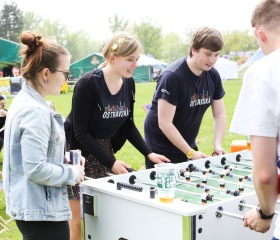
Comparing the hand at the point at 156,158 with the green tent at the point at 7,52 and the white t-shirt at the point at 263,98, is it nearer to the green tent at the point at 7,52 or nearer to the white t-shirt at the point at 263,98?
the white t-shirt at the point at 263,98

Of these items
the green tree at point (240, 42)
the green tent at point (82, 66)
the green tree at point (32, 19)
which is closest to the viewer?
the green tent at point (82, 66)

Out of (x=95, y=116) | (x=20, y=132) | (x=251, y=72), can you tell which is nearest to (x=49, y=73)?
(x=20, y=132)

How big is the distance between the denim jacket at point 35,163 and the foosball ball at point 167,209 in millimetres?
338

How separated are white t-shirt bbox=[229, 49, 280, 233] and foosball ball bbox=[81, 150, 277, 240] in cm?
70

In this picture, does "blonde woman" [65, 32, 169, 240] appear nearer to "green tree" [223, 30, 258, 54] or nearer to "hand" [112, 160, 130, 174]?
"hand" [112, 160, 130, 174]

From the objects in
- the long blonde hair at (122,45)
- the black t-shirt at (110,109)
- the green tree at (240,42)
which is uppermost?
the long blonde hair at (122,45)

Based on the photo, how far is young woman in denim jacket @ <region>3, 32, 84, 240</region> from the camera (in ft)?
8.34

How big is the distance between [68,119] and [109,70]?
508 millimetres

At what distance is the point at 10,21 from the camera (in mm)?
51625

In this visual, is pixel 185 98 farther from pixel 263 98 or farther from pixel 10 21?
pixel 10 21

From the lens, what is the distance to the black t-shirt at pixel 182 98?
13.4 ft

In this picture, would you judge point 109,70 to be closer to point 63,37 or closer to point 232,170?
point 232,170

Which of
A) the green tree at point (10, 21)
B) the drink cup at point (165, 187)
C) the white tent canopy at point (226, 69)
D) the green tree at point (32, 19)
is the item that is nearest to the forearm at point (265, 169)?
the drink cup at point (165, 187)

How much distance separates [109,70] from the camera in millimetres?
3654
